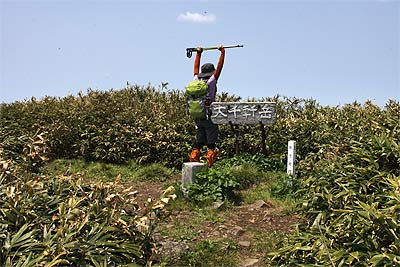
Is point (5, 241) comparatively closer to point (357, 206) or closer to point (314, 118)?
point (357, 206)

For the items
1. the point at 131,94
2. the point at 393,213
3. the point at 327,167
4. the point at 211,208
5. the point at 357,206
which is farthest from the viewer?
the point at 131,94

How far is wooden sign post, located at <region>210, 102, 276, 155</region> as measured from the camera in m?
7.44

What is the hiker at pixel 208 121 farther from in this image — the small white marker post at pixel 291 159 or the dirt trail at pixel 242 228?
the dirt trail at pixel 242 228

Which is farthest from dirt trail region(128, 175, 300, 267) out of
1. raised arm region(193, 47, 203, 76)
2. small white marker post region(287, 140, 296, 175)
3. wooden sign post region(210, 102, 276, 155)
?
raised arm region(193, 47, 203, 76)

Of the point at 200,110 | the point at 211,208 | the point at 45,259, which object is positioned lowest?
the point at 211,208

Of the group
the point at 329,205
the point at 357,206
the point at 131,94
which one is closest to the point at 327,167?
the point at 329,205

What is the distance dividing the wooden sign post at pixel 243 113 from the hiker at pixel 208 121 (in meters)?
0.13

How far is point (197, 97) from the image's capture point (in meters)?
7.27

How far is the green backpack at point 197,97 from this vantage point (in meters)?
7.19

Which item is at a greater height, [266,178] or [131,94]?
[131,94]

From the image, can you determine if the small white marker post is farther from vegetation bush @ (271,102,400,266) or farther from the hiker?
vegetation bush @ (271,102,400,266)

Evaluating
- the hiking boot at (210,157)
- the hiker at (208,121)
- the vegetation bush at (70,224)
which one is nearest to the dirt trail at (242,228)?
the vegetation bush at (70,224)

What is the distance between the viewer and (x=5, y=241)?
9.22ft

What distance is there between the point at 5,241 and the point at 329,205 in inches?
101
